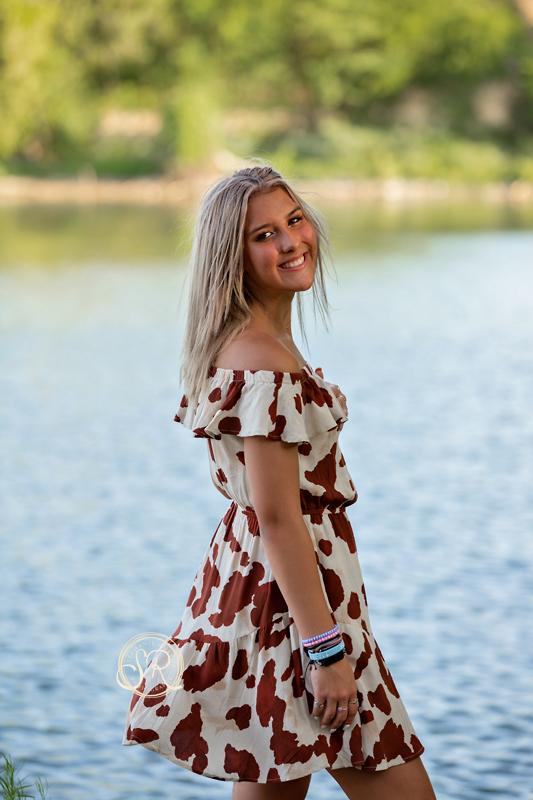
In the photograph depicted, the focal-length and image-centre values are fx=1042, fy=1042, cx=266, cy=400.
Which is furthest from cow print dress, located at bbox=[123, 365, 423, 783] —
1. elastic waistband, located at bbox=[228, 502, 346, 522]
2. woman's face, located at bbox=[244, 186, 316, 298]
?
woman's face, located at bbox=[244, 186, 316, 298]

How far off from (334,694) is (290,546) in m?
0.23

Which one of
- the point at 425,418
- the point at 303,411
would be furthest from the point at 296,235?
the point at 425,418

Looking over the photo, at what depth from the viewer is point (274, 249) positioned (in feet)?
5.34

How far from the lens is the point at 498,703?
3.60 m

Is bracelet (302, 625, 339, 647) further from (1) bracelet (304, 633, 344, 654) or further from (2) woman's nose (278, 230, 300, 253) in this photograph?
(2) woman's nose (278, 230, 300, 253)

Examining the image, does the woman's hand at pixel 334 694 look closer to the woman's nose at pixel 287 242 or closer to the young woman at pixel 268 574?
the young woman at pixel 268 574

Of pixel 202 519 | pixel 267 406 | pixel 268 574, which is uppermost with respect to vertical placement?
pixel 202 519

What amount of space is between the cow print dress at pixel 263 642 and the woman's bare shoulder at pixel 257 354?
0.02 m

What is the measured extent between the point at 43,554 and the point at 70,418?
2.78 meters

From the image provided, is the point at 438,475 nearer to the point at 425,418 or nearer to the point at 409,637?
the point at 425,418

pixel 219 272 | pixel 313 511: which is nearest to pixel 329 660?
pixel 313 511

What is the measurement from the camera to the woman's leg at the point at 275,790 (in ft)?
5.29

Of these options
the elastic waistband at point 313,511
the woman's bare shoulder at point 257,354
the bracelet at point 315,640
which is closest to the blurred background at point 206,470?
the woman's bare shoulder at point 257,354

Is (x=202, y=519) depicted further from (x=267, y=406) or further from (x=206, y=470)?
(x=267, y=406)
